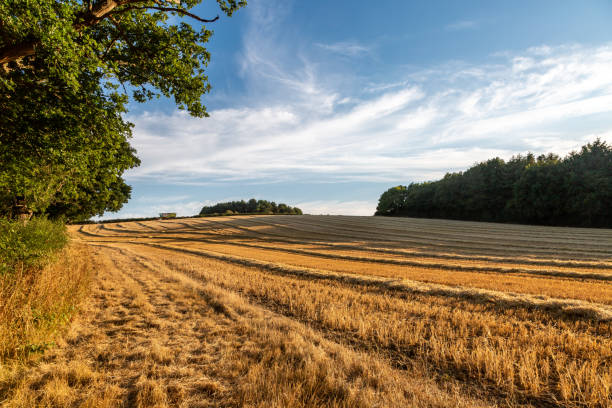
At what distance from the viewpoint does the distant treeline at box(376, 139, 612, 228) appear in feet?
151

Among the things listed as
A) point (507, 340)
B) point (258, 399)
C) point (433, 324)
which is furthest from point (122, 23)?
point (507, 340)

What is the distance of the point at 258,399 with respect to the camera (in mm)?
3170

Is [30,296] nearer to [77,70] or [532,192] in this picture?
[77,70]

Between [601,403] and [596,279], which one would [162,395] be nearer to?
[601,403]

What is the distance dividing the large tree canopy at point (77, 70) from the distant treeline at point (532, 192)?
68225 millimetres

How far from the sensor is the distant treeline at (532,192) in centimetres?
4603

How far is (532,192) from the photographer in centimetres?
5275

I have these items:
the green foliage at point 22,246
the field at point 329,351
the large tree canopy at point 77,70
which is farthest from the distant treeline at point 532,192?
the green foliage at point 22,246

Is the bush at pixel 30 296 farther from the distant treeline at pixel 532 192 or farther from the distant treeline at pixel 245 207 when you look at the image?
the distant treeline at pixel 245 207

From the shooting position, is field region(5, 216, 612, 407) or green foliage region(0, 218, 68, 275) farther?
green foliage region(0, 218, 68, 275)

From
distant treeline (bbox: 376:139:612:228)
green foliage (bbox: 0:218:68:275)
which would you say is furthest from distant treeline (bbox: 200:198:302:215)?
green foliage (bbox: 0:218:68:275)

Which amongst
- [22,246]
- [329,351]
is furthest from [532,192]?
[22,246]

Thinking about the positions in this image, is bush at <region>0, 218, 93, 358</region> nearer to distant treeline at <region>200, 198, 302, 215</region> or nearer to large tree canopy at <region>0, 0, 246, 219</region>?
large tree canopy at <region>0, 0, 246, 219</region>

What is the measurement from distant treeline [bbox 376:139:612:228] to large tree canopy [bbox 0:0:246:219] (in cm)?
6822
